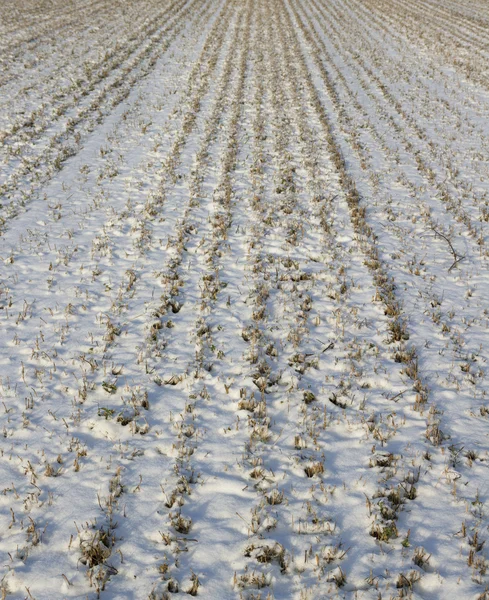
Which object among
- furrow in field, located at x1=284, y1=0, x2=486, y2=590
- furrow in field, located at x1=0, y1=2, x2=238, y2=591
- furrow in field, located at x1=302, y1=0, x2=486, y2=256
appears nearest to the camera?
furrow in field, located at x1=284, y1=0, x2=486, y2=590

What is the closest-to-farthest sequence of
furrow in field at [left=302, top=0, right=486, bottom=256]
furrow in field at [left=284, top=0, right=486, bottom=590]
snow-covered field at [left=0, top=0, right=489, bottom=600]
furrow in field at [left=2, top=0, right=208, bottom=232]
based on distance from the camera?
snow-covered field at [left=0, top=0, right=489, bottom=600]
furrow in field at [left=284, top=0, right=486, bottom=590]
furrow in field at [left=302, top=0, right=486, bottom=256]
furrow in field at [left=2, top=0, right=208, bottom=232]

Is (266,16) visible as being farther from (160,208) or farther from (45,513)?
(45,513)

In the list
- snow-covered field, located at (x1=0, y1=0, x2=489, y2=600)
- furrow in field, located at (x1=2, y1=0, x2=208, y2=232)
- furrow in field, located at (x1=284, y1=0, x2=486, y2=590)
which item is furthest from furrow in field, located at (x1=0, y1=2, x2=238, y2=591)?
furrow in field, located at (x1=2, y1=0, x2=208, y2=232)

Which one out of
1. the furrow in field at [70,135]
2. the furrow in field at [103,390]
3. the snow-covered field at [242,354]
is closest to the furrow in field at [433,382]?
the snow-covered field at [242,354]

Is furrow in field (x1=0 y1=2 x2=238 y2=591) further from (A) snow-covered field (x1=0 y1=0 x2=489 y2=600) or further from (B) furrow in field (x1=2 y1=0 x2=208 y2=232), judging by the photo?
(B) furrow in field (x1=2 y1=0 x2=208 y2=232)

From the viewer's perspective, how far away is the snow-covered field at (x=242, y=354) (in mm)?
4082

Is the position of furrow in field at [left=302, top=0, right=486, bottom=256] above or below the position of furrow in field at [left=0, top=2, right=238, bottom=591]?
above

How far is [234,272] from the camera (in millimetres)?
8328

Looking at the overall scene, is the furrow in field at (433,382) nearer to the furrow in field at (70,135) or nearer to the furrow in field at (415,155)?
the furrow in field at (415,155)

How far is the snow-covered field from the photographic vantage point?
13.4 ft

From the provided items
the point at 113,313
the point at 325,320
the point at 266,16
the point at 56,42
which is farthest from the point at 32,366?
the point at 266,16

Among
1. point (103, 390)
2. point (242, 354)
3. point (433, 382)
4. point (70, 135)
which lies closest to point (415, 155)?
point (433, 382)

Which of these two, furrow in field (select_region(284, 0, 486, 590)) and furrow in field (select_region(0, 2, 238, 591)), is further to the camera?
furrow in field (select_region(0, 2, 238, 591))

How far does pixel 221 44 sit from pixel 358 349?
1009 inches
